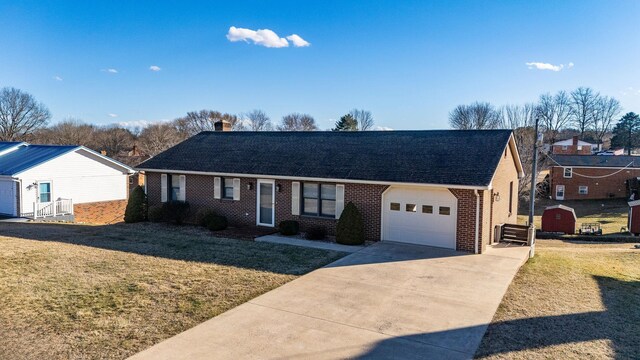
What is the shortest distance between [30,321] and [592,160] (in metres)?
50.4

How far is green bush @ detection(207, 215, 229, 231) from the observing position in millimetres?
17609

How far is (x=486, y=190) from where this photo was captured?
14.0 m

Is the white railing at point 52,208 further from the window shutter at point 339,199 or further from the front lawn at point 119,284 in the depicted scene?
the window shutter at point 339,199

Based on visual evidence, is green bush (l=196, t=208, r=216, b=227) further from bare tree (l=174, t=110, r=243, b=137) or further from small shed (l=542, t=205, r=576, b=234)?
bare tree (l=174, t=110, r=243, b=137)

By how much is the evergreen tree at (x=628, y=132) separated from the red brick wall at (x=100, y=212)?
8551 cm

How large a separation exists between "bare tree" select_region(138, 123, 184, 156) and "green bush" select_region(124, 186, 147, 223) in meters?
34.7

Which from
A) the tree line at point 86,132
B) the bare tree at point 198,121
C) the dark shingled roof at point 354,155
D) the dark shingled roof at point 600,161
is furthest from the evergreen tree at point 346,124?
the dark shingled roof at point 354,155

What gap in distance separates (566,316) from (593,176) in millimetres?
42757

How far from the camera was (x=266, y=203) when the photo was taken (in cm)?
1808

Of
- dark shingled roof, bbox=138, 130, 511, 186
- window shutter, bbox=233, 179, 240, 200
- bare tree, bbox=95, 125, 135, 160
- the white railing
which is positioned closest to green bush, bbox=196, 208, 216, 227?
window shutter, bbox=233, 179, 240, 200

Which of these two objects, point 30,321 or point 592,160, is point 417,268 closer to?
point 30,321

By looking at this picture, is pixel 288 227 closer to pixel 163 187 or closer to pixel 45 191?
pixel 163 187

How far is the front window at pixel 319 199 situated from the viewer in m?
16.7

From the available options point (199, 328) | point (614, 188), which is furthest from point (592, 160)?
point (199, 328)
